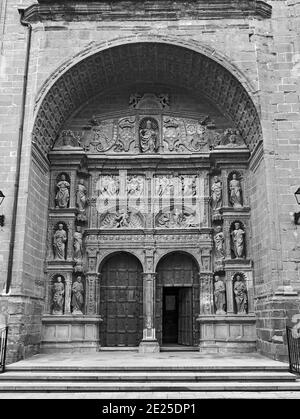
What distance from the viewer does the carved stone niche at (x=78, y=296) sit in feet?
38.9

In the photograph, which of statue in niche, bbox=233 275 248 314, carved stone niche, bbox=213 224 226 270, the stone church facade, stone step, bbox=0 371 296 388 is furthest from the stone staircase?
carved stone niche, bbox=213 224 226 270

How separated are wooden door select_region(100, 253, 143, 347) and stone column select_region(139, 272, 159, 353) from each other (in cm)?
31

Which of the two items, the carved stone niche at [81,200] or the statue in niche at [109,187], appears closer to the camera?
the carved stone niche at [81,200]

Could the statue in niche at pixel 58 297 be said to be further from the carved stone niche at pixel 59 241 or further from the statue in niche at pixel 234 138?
the statue in niche at pixel 234 138

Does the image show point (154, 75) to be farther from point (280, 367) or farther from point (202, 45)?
point (280, 367)

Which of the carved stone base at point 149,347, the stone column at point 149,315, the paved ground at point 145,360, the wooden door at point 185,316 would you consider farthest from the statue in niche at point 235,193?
the carved stone base at point 149,347

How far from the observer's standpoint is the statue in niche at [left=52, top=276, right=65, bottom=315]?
1173cm

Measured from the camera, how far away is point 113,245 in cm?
1232

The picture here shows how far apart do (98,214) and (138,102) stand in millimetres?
3609

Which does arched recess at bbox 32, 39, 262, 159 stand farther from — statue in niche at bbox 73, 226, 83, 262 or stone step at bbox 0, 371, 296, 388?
stone step at bbox 0, 371, 296, 388

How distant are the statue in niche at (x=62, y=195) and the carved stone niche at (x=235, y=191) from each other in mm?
4485

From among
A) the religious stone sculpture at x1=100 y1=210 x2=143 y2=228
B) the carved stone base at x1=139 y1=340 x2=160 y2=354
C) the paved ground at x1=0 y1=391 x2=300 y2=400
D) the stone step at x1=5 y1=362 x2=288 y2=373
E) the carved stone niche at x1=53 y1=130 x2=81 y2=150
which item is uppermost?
the carved stone niche at x1=53 y1=130 x2=81 y2=150

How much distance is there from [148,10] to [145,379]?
365 inches

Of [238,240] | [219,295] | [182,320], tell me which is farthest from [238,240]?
[182,320]
